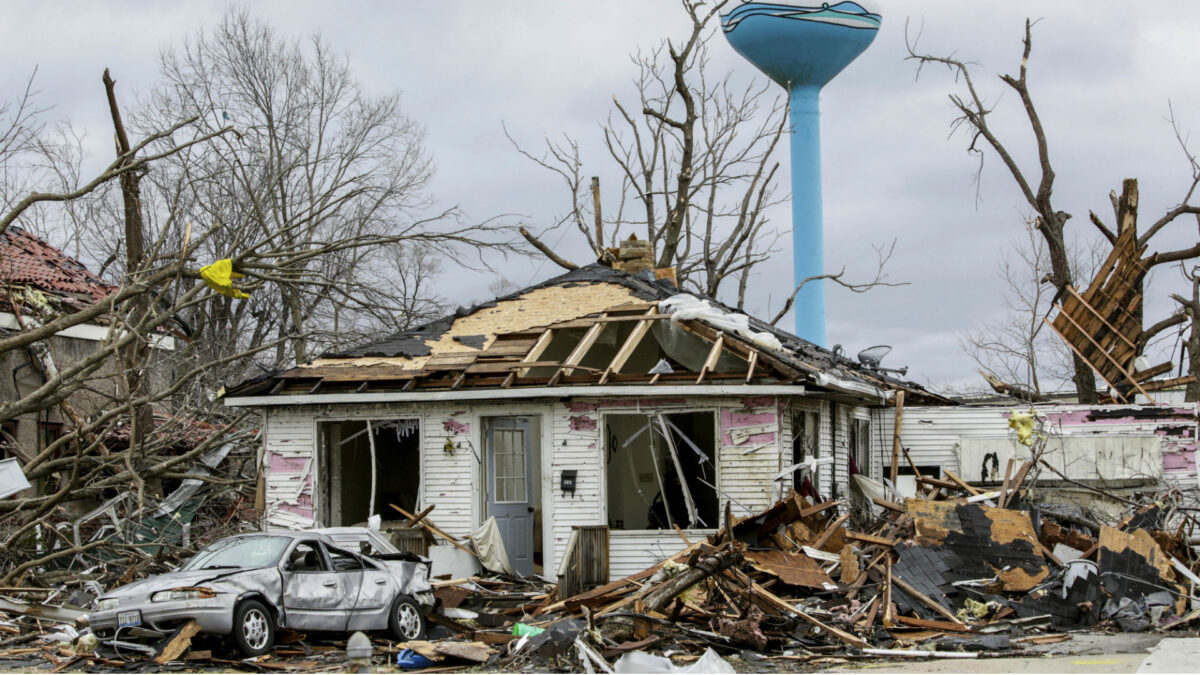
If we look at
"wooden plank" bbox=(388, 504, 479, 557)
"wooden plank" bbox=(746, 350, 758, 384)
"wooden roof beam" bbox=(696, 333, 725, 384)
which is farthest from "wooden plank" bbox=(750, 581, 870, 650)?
"wooden plank" bbox=(388, 504, 479, 557)

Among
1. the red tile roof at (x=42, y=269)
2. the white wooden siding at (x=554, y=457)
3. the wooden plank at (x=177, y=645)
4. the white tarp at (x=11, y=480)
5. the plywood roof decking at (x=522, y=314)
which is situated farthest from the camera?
the red tile roof at (x=42, y=269)

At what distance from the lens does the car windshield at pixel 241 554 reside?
38.1ft

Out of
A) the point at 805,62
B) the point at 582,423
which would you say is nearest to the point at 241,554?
the point at 582,423

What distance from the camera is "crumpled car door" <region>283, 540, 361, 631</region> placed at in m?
11.6

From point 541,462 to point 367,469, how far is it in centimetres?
403

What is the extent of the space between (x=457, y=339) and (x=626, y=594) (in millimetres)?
5712

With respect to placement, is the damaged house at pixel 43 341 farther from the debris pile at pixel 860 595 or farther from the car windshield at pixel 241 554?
the debris pile at pixel 860 595

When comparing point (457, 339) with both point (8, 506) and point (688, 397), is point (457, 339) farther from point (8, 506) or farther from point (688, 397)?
point (8, 506)

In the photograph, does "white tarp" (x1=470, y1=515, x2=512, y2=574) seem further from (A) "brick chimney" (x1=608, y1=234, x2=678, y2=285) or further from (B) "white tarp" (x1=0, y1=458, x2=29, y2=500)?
(A) "brick chimney" (x1=608, y1=234, x2=678, y2=285)

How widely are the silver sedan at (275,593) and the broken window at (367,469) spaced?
10.0 feet

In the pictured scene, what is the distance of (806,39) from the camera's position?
30.3 m

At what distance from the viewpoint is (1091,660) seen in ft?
32.3

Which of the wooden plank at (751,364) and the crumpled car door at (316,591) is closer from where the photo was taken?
the crumpled car door at (316,591)

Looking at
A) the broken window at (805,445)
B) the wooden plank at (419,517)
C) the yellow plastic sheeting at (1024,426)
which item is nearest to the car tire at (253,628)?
the wooden plank at (419,517)
